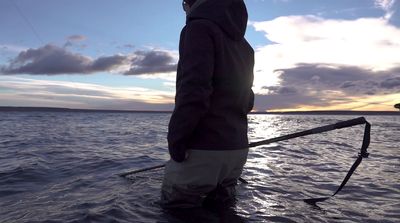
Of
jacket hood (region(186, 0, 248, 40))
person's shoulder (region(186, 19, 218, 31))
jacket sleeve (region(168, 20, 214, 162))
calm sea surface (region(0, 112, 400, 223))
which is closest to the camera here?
jacket sleeve (region(168, 20, 214, 162))

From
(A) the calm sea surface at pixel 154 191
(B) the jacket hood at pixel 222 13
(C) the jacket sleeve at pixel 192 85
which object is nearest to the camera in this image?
(C) the jacket sleeve at pixel 192 85

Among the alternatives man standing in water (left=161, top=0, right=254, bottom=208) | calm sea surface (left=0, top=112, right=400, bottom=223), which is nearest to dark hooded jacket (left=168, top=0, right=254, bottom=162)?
man standing in water (left=161, top=0, right=254, bottom=208)

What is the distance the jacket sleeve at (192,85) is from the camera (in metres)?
4.10

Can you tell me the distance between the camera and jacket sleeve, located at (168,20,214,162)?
4.10 metres

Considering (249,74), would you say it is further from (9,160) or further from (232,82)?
(9,160)

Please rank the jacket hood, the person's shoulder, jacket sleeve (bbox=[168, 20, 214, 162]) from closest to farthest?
jacket sleeve (bbox=[168, 20, 214, 162]), the person's shoulder, the jacket hood

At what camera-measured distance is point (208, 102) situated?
13.8ft

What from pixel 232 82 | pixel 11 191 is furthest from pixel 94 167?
pixel 232 82

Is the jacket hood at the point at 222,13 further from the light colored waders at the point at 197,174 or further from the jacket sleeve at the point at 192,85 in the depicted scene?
the light colored waders at the point at 197,174

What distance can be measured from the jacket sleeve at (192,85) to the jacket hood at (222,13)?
0.16 m

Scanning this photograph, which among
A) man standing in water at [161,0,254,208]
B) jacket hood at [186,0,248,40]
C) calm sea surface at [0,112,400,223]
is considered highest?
jacket hood at [186,0,248,40]

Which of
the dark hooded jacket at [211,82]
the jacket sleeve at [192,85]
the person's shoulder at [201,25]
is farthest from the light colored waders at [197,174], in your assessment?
the person's shoulder at [201,25]

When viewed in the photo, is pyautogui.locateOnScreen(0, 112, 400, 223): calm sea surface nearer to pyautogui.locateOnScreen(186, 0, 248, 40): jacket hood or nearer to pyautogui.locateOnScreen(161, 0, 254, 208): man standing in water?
pyautogui.locateOnScreen(161, 0, 254, 208): man standing in water

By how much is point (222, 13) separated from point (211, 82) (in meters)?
0.87
